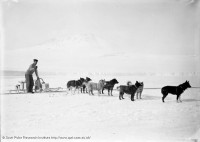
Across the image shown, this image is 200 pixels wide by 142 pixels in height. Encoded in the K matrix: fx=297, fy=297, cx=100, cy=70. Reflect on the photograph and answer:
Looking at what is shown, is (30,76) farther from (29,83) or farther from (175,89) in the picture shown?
(175,89)

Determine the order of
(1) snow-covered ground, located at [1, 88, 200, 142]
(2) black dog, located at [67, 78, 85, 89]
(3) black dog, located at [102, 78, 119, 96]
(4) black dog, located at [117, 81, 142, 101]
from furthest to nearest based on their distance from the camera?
(2) black dog, located at [67, 78, 85, 89] < (3) black dog, located at [102, 78, 119, 96] < (4) black dog, located at [117, 81, 142, 101] < (1) snow-covered ground, located at [1, 88, 200, 142]

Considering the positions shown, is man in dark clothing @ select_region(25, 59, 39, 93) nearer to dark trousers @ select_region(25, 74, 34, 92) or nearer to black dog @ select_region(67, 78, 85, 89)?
dark trousers @ select_region(25, 74, 34, 92)

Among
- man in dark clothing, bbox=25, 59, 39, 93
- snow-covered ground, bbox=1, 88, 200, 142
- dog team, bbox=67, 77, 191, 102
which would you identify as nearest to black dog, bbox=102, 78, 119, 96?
dog team, bbox=67, 77, 191, 102

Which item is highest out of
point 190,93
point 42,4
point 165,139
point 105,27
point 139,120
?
point 42,4

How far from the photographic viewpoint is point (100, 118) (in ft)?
13.0

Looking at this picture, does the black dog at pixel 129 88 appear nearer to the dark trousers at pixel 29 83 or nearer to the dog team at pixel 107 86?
the dog team at pixel 107 86

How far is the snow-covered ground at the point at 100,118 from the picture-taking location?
3896 mm

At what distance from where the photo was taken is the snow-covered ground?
12.8ft

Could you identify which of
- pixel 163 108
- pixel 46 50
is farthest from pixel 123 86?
pixel 46 50

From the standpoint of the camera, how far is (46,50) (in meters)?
4.15

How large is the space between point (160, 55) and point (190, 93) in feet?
2.23

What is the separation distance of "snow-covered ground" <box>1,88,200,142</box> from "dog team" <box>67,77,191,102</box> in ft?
0.33

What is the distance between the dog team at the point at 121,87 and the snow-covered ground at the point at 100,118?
0.10 m

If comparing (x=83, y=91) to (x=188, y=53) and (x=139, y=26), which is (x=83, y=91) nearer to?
(x=139, y=26)
